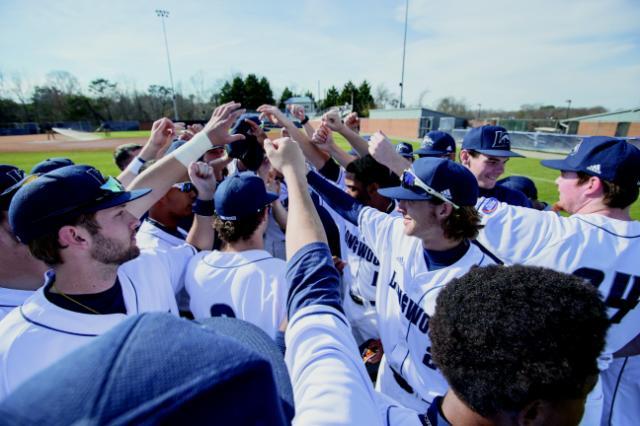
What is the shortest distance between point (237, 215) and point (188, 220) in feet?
5.39

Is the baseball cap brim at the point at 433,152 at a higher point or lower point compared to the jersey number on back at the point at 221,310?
higher

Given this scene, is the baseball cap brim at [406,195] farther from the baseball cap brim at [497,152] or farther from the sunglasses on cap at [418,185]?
the baseball cap brim at [497,152]

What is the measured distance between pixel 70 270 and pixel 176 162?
1.04 m

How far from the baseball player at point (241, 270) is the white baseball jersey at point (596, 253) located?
5.01 feet

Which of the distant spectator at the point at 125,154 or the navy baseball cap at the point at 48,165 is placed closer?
the navy baseball cap at the point at 48,165

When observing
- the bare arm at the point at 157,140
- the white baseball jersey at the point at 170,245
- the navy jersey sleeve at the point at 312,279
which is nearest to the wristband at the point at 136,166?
the bare arm at the point at 157,140

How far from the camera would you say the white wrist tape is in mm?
2490

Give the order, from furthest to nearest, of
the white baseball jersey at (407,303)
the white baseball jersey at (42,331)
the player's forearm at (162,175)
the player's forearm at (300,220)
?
the player's forearm at (162,175)
the white baseball jersey at (407,303)
the white baseball jersey at (42,331)
the player's forearm at (300,220)

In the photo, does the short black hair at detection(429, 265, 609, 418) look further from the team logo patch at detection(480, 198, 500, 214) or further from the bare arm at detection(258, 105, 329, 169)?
the bare arm at detection(258, 105, 329, 169)

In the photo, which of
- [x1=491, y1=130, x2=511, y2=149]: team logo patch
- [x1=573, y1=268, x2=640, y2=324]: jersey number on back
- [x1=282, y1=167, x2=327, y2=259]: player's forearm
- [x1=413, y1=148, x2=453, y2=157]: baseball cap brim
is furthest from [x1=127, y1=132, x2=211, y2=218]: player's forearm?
[x1=413, y1=148, x2=453, y2=157]: baseball cap brim

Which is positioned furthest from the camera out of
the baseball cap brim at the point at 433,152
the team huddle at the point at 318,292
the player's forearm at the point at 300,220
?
the baseball cap brim at the point at 433,152

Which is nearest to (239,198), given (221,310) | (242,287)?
(242,287)

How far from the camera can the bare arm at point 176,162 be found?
7.68ft

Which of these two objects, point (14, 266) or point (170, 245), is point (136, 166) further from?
point (14, 266)
